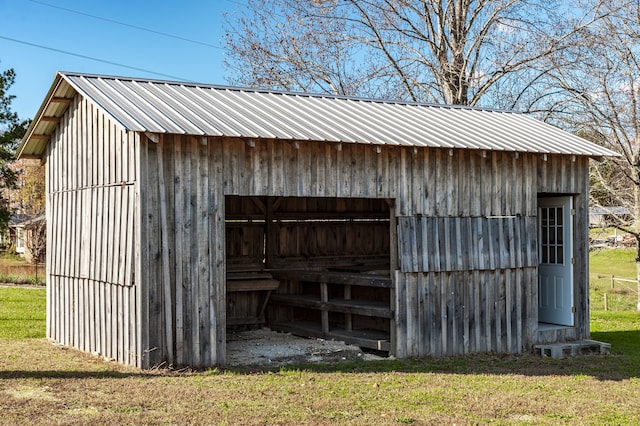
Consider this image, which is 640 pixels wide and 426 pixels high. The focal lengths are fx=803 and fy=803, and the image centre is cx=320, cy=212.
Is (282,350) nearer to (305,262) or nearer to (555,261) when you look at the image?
(305,262)

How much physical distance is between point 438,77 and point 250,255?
38.6ft

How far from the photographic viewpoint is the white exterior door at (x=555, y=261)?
1456 cm

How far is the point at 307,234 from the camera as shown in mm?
16547

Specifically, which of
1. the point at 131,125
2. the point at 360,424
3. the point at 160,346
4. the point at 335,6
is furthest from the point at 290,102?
the point at 335,6

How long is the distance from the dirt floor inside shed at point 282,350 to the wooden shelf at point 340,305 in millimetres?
596

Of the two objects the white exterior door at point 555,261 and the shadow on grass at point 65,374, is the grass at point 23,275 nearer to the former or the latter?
the shadow on grass at point 65,374

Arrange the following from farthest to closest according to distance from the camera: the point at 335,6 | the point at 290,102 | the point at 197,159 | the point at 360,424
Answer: the point at 335,6, the point at 290,102, the point at 197,159, the point at 360,424

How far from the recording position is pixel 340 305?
Result: 13.8 metres

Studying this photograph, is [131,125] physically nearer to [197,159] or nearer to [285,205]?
[197,159]

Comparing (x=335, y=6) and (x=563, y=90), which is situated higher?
(x=335, y=6)

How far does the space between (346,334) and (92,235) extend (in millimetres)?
4601

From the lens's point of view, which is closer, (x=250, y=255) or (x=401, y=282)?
(x=401, y=282)

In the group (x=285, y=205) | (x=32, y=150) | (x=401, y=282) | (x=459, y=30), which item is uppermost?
(x=459, y=30)

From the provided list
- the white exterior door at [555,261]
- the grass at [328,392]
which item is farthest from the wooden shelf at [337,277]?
the white exterior door at [555,261]
